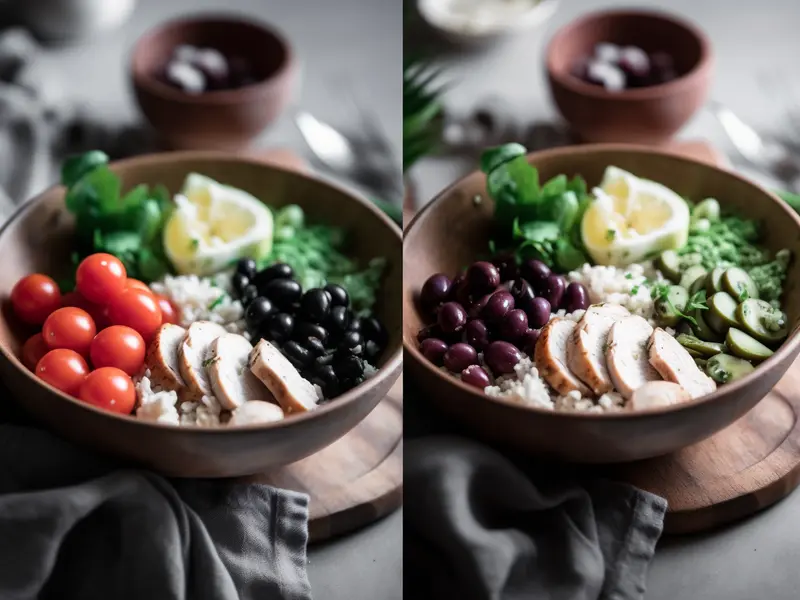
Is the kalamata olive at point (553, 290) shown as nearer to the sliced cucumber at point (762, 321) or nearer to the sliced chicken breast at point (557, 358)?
the sliced chicken breast at point (557, 358)

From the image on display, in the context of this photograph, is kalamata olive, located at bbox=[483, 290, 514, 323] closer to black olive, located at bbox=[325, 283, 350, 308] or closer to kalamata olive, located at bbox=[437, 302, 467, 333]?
kalamata olive, located at bbox=[437, 302, 467, 333]

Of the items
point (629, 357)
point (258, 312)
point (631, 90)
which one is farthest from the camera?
point (631, 90)

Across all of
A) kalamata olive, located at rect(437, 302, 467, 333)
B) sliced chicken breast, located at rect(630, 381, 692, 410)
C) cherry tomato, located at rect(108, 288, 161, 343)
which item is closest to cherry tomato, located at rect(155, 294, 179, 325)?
cherry tomato, located at rect(108, 288, 161, 343)

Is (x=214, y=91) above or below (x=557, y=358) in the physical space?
below

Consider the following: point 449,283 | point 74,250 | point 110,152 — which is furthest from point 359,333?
point 110,152

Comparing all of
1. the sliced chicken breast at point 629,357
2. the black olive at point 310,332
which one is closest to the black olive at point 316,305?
the black olive at point 310,332

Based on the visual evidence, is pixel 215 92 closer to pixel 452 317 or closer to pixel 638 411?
pixel 452 317

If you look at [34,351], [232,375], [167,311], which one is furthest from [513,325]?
[34,351]
